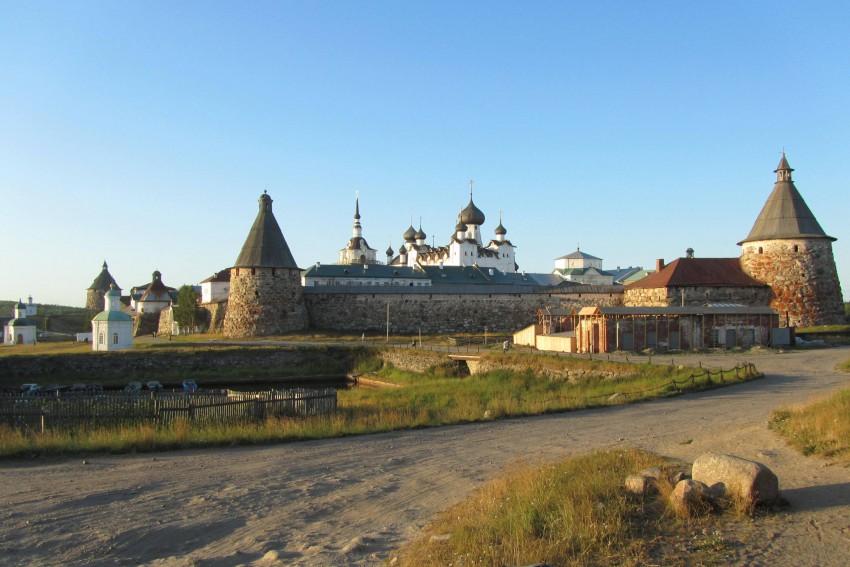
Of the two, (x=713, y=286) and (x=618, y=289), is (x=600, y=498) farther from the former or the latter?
(x=618, y=289)

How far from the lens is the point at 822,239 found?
34.7m

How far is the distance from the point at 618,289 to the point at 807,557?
37.7m

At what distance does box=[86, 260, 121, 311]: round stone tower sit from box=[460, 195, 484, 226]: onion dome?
1530 inches

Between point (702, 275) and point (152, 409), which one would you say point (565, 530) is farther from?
point (702, 275)

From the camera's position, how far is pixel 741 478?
6.29 metres

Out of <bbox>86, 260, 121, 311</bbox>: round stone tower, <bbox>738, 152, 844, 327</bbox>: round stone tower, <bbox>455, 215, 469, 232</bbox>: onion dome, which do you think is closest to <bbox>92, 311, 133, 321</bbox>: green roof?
<bbox>738, 152, 844, 327</bbox>: round stone tower

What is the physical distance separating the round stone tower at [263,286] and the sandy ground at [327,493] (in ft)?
88.2

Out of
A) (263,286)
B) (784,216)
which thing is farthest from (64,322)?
(784,216)

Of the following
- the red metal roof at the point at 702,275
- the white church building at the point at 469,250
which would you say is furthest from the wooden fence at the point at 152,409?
the white church building at the point at 469,250

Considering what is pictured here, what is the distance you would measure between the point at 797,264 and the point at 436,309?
20132mm

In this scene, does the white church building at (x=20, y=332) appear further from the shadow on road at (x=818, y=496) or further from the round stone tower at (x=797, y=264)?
the shadow on road at (x=818, y=496)

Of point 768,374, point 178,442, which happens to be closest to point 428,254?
point 768,374

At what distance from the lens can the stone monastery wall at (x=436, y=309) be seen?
41.0 meters

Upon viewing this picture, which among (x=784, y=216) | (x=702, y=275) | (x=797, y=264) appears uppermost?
(x=784, y=216)
